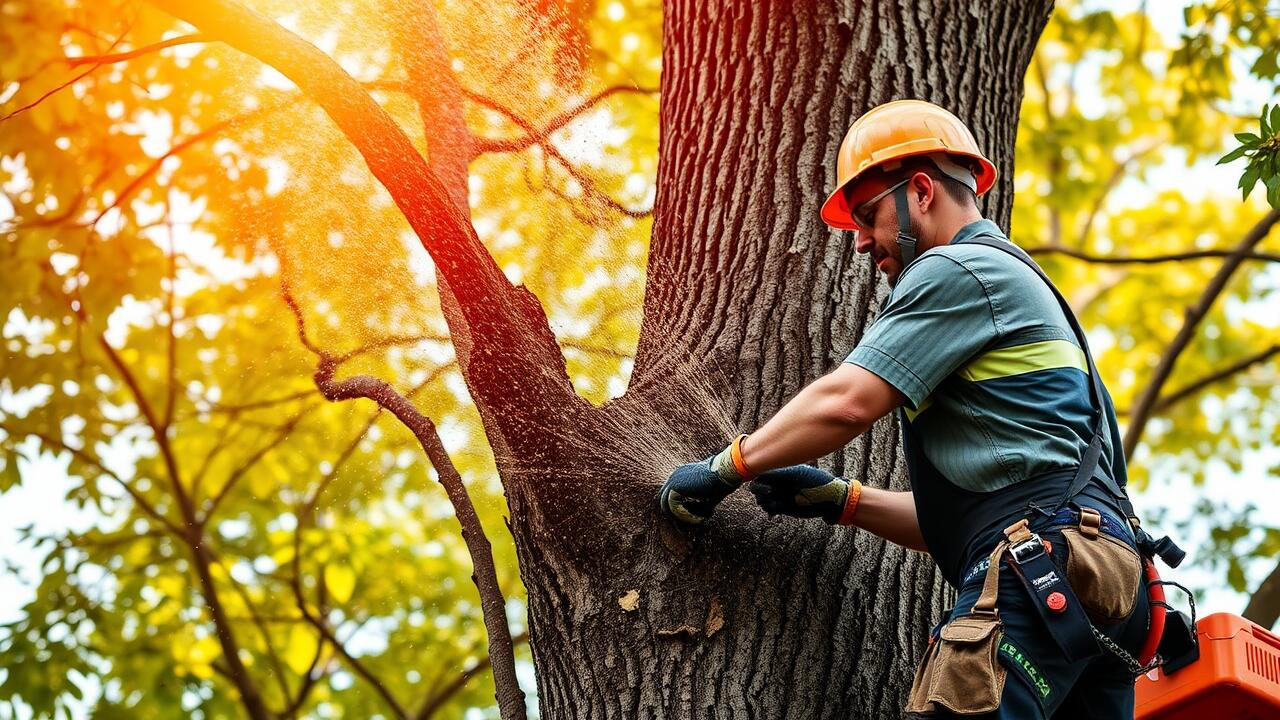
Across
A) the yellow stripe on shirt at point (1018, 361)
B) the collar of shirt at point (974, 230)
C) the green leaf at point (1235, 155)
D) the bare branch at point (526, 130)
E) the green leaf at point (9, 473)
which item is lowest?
the yellow stripe on shirt at point (1018, 361)

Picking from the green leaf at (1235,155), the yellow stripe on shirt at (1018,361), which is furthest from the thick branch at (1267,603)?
the yellow stripe on shirt at (1018,361)

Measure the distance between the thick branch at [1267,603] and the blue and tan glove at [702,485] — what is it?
264 centimetres

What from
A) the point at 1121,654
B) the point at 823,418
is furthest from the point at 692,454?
the point at 1121,654

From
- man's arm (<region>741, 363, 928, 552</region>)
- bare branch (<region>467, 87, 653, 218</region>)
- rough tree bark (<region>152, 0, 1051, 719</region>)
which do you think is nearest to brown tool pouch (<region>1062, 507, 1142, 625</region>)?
man's arm (<region>741, 363, 928, 552</region>)

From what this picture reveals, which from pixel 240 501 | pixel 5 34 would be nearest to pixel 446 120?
pixel 5 34

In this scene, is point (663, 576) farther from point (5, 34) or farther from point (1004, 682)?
point (5, 34)

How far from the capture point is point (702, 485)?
248 centimetres

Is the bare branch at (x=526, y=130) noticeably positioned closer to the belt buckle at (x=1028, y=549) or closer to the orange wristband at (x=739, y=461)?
the orange wristband at (x=739, y=461)

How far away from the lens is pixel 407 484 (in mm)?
7785

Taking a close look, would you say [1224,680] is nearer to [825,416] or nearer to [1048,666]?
[1048,666]

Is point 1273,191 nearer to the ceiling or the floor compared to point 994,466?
nearer to the ceiling

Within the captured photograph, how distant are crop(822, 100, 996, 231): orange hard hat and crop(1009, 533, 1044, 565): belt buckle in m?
0.91

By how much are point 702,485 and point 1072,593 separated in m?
0.76

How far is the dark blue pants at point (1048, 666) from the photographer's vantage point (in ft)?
6.90
